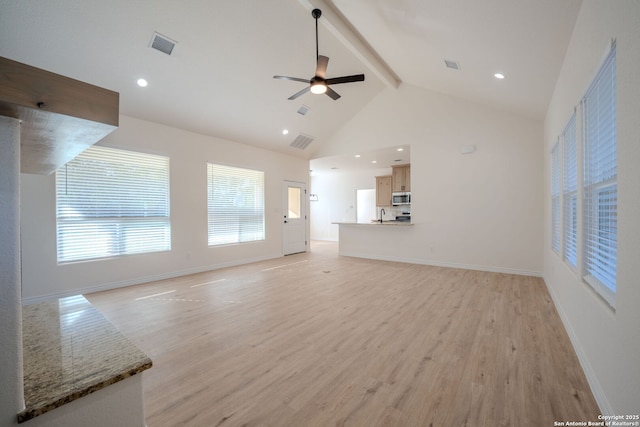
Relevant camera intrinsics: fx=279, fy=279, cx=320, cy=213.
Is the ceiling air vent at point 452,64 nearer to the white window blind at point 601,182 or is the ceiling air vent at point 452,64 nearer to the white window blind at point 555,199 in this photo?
the white window blind at point 555,199

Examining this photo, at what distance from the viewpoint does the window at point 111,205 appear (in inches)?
160

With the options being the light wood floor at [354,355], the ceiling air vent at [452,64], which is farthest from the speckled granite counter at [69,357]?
the ceiling air vent at [452,64]

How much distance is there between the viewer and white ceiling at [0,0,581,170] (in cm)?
283

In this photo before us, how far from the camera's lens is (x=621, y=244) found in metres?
1.44

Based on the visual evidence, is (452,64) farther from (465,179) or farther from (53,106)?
(53,106)

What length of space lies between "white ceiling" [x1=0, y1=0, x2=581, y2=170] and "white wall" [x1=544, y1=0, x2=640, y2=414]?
0.75m

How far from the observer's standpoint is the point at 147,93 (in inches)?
165

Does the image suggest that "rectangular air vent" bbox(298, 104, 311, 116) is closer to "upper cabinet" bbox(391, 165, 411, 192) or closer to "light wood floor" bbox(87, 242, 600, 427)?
"light wood floor" bbox(87, 242, 600, 427)

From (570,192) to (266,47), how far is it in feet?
13.8

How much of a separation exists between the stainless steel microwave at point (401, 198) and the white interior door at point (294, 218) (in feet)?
9.57

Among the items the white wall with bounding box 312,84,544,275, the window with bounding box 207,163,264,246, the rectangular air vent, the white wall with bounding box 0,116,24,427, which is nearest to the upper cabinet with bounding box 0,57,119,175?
the white wall with bounding box 0,116,24,427

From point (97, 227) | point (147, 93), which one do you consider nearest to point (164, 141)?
point (147, 93)

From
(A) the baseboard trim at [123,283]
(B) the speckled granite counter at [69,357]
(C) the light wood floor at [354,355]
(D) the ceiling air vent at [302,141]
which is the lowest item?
(C) the light wood floor at [354,355]

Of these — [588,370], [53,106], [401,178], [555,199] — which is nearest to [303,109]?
[401,178]
